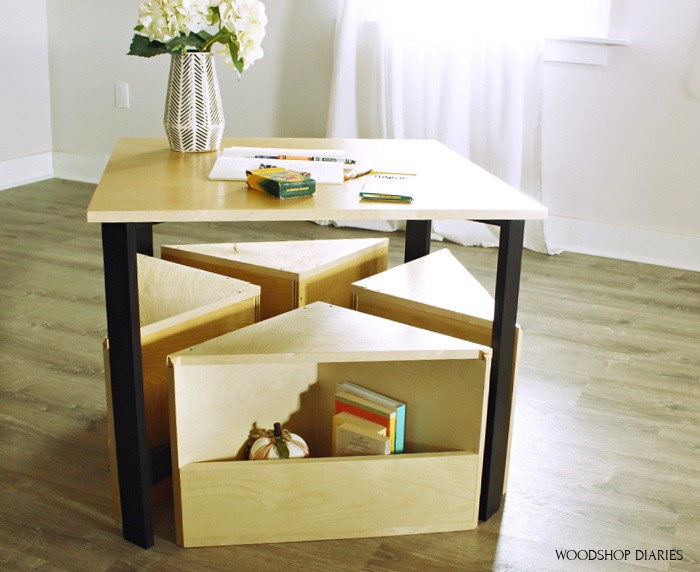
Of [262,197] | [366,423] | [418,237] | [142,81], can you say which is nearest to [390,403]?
[366,423]

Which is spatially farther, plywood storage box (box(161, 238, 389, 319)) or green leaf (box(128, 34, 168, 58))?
plywood storage box (box(161, 238, 389, 319))

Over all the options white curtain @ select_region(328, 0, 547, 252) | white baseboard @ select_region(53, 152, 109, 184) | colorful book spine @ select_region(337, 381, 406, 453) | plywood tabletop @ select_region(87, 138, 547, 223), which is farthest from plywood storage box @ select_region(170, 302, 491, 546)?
white baseboard @ select_region(53, 152, 109, 184)

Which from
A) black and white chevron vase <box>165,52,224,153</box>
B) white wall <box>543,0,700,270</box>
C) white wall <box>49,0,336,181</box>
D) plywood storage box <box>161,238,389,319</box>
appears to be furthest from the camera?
white wall <box>49,0,336,181</box>

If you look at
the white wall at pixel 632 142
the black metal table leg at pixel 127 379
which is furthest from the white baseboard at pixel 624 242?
the black metal table leg at pixel 127 379

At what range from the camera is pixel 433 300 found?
1754 millimetres

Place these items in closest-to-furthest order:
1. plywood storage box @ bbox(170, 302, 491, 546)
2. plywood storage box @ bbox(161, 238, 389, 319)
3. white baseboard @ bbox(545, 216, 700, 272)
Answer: plywood storage box @ bbox(170, 302, 491, 546), plywood storage box @ bbox(161, 238, 389, 319), white baseboard @ bbox(545, 216, 700, 272)

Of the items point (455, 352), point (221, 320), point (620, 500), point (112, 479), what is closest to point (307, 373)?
point (221, 320)

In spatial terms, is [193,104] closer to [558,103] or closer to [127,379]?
[127,379]

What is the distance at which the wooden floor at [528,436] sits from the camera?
154 cm

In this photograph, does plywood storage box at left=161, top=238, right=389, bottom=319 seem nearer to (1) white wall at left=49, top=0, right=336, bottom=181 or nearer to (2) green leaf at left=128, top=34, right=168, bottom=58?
(2) green leaf at left=128, top=34, right=168, bottom=58

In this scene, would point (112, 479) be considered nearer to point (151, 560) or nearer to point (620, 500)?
point (151, 560)

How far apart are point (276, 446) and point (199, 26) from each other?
0.86 m

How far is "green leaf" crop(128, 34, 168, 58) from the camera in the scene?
1.77 m

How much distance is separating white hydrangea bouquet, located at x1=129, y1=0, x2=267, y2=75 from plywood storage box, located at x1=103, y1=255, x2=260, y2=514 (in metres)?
0.45
